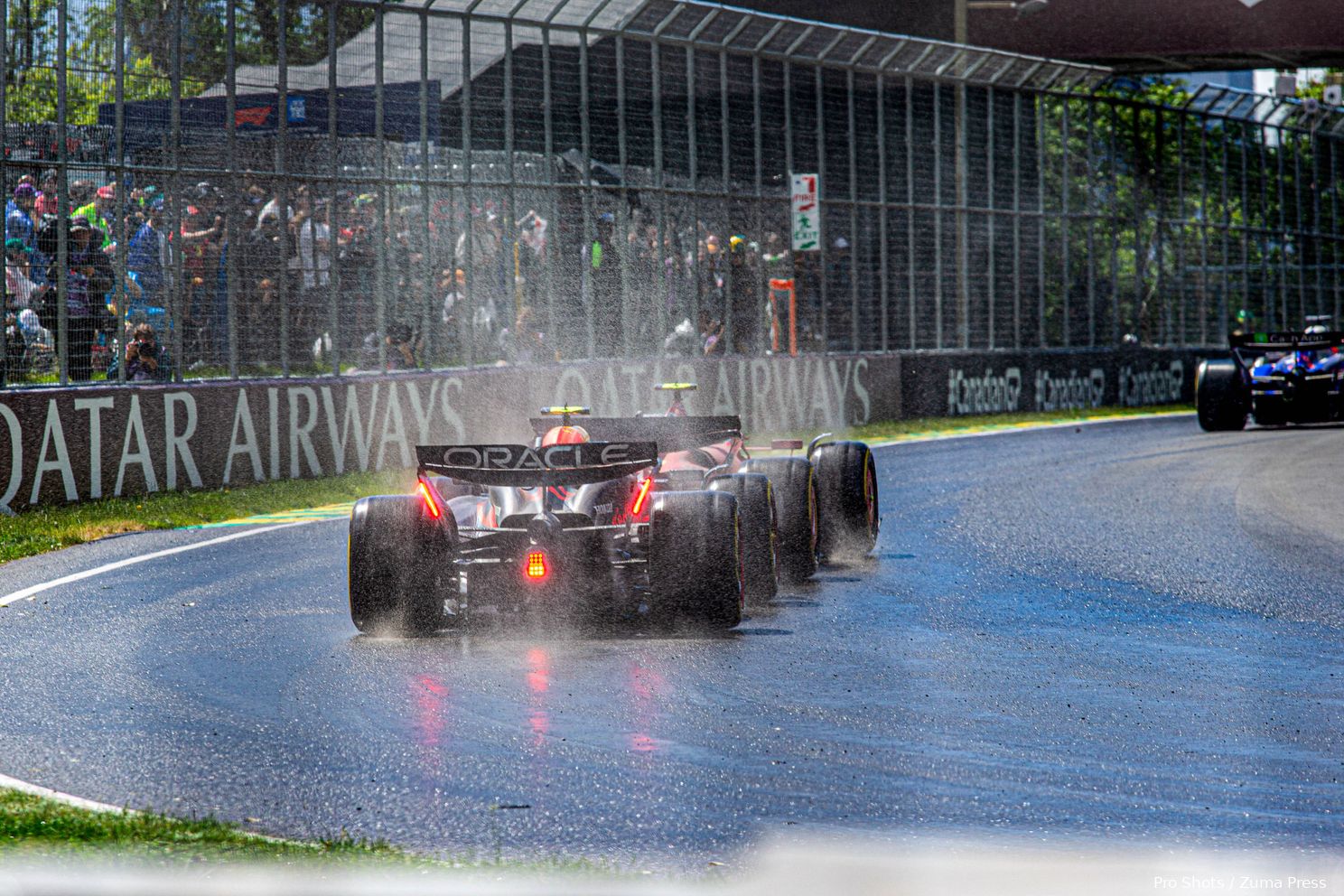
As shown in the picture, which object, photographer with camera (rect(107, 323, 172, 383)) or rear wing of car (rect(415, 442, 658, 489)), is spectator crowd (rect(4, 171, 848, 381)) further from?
rear wing of car (rect(415, 442, 658, 489))

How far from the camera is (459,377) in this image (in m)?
19.5

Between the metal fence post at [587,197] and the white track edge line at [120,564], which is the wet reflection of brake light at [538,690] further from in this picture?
the metal fence post at [587,197]

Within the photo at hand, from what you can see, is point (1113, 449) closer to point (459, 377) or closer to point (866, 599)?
point (459, 377)

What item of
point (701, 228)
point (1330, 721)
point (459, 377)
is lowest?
point (1330, 721)

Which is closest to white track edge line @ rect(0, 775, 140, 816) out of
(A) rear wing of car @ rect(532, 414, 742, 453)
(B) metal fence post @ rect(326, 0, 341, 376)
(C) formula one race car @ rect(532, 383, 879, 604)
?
(C) formula one race car @ rect(532, 383, 879, 604)

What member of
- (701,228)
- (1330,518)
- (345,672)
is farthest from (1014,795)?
(701,228)

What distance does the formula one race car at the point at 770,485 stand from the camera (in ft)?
32.4

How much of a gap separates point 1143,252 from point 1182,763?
1175 inches

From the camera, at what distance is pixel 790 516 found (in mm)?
10719

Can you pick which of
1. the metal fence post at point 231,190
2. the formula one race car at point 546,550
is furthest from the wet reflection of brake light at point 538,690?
the metal fence post at point 231,190

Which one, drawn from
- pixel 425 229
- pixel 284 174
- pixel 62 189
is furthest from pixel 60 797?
pixel 425 229

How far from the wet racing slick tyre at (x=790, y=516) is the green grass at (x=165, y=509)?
4.97m

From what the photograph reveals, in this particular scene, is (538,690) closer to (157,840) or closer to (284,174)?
(157,840)

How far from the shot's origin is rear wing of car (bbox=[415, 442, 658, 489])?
8914 mm
